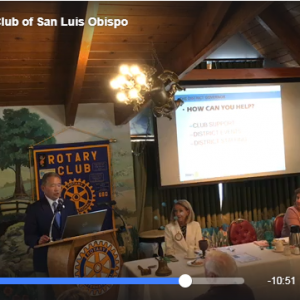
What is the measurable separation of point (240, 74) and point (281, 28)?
0.61 meters

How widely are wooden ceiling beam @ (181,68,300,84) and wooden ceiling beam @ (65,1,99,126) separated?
1.18 meters

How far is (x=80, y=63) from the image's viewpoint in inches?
104

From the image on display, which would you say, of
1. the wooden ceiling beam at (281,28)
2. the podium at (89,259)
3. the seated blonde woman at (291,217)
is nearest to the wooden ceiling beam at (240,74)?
the wooden ceiling beam at (281,28)

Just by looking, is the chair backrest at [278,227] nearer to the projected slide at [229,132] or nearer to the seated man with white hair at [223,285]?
the projected slide at [229,132]

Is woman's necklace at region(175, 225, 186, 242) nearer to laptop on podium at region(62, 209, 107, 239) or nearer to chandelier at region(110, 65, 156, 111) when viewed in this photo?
laptop on podium at region(62, 209, 107, 239)

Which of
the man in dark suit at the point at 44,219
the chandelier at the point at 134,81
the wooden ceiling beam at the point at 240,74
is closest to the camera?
the chandelier at the point at 134,81

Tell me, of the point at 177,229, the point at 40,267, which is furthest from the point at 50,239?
the point at 177,229

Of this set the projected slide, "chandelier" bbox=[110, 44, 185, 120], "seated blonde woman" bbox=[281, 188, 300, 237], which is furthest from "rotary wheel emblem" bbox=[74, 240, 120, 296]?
"seated blonde woman" bbox=[281, 188, 300, 237]

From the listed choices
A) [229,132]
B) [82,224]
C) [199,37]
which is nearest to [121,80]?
[199,37]

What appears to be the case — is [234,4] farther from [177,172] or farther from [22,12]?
[177,172]

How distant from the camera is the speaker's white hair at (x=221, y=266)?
1738mm

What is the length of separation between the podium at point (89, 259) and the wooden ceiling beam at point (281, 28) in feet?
8.05

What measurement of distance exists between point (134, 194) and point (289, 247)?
1735 millimetres

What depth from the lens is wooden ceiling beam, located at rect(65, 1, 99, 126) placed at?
6.85 feet
